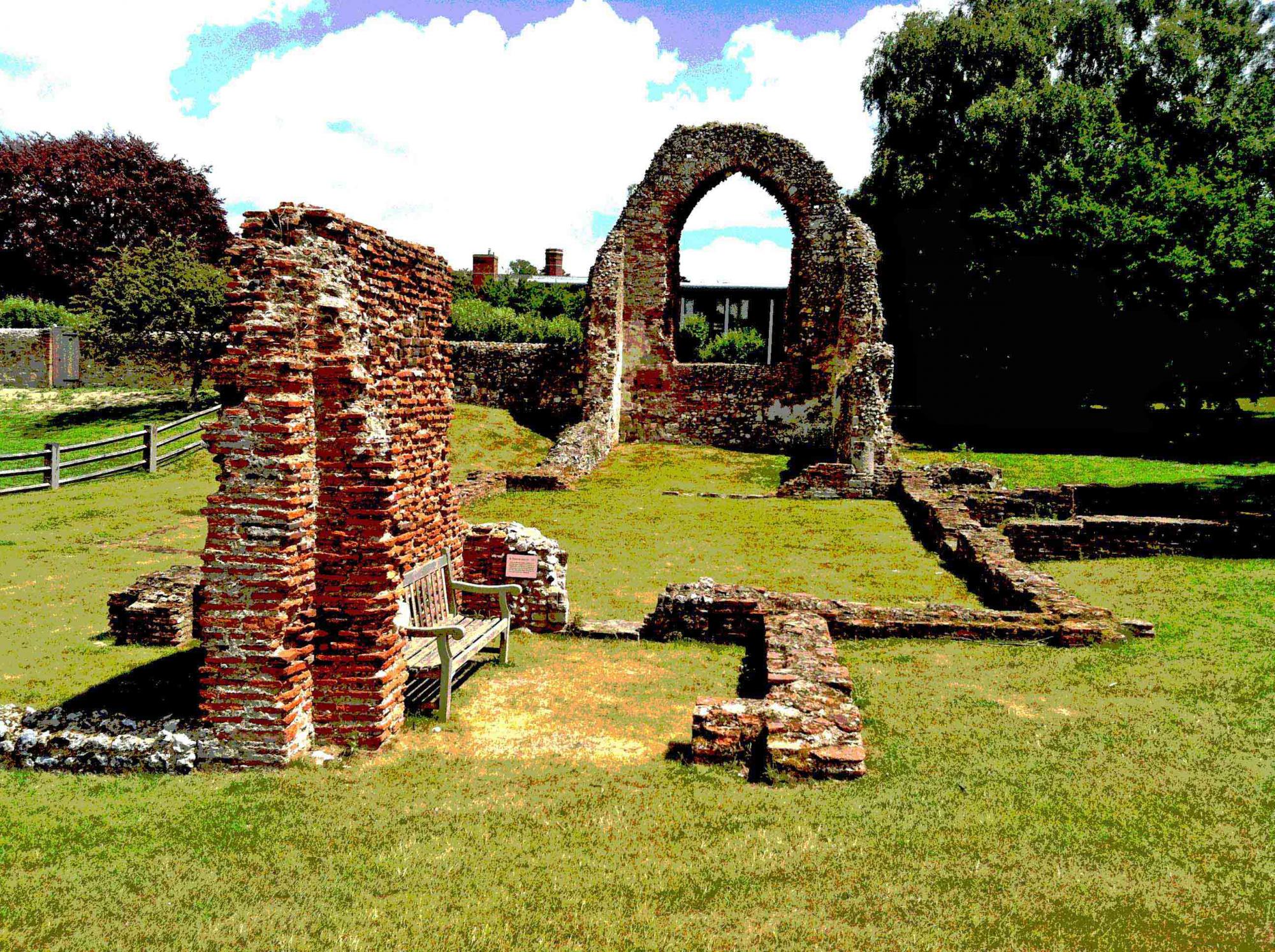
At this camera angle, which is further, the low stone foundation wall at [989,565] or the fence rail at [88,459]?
the fence rail at [88,459]

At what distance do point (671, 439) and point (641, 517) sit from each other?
424 inches

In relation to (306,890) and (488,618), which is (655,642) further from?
(306,890)

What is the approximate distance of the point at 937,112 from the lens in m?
34.6

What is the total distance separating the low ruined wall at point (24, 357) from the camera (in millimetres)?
33469

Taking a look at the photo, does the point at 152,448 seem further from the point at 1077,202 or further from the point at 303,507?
the point at 1077,202

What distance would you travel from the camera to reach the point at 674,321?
1102 inches

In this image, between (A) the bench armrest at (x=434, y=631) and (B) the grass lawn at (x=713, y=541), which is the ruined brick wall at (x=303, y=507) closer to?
(A) the bench armrest at (x=434, y=631)

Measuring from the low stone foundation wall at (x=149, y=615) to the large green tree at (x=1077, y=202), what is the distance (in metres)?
28.5

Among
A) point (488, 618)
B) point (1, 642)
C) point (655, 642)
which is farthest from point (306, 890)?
point (1, 642)

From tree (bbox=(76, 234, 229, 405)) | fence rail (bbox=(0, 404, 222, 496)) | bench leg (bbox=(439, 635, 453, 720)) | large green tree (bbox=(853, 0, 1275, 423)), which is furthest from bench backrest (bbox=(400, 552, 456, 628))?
large green tree (bbox=(853, 0, 1275, 423))

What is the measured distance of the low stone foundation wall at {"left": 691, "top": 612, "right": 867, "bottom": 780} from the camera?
18.7 feet

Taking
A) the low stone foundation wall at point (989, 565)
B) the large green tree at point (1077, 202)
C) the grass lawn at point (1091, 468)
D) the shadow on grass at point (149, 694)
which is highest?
the large green tree at point (1077, 202)

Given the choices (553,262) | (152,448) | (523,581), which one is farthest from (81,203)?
(523,581)

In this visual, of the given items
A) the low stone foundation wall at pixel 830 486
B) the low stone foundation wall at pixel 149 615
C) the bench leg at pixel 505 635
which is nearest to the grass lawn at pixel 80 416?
the low stone foundation wall at pixel 149 615
